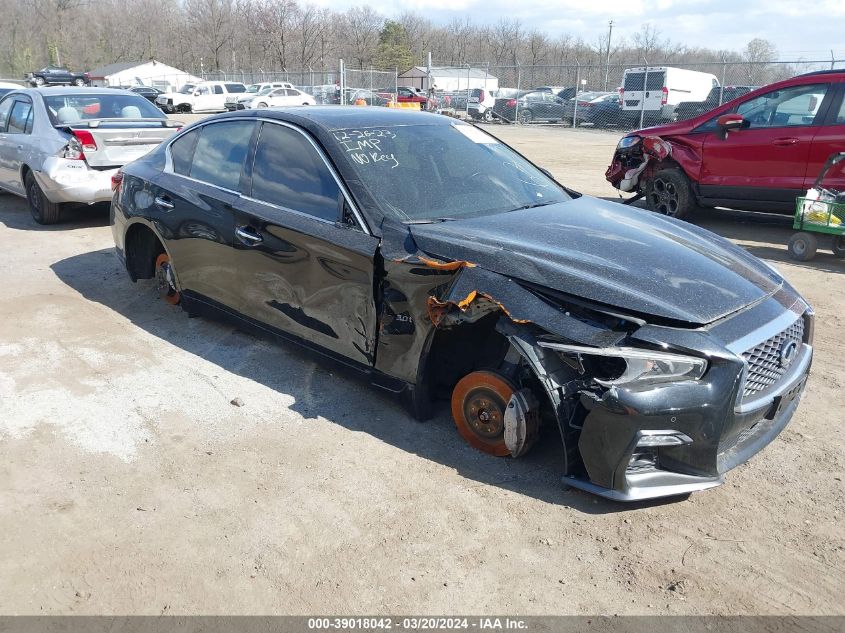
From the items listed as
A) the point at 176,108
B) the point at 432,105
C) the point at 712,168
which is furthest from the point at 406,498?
the point at 176,108

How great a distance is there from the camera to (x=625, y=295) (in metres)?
2.97

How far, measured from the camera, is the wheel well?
565 cm

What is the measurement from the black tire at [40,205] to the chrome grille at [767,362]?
853cm

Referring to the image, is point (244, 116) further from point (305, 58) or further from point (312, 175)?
point (305, 58)

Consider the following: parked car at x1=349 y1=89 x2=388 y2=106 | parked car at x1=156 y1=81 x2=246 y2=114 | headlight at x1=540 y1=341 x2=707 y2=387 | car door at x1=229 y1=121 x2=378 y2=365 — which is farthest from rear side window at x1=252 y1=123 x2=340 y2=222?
parked car at x1=156 y1=81 x2=246 y2=114

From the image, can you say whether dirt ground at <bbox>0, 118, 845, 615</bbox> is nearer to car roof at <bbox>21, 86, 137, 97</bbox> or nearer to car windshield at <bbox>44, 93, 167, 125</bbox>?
car windshield at <bbox>44, 93, 167, 125</bbox>

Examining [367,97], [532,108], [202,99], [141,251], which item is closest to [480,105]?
[532,108]

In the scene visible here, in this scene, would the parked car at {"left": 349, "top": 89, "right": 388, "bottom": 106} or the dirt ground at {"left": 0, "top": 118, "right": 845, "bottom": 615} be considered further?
the parked car at {"left": 349, "top": 89, "right": 388, "bottom": 106}

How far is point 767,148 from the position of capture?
8148 mm

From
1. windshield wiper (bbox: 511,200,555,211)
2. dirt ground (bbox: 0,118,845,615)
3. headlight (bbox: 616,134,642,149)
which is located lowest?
dirt ground (bbox: 0,118,845,615)

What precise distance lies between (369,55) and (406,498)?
83.6 meters

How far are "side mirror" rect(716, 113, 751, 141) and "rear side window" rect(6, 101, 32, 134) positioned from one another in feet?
28.4

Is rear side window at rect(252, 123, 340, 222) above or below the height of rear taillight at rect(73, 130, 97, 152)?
above

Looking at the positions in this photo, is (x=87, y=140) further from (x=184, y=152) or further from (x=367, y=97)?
(x=367, y=97)
